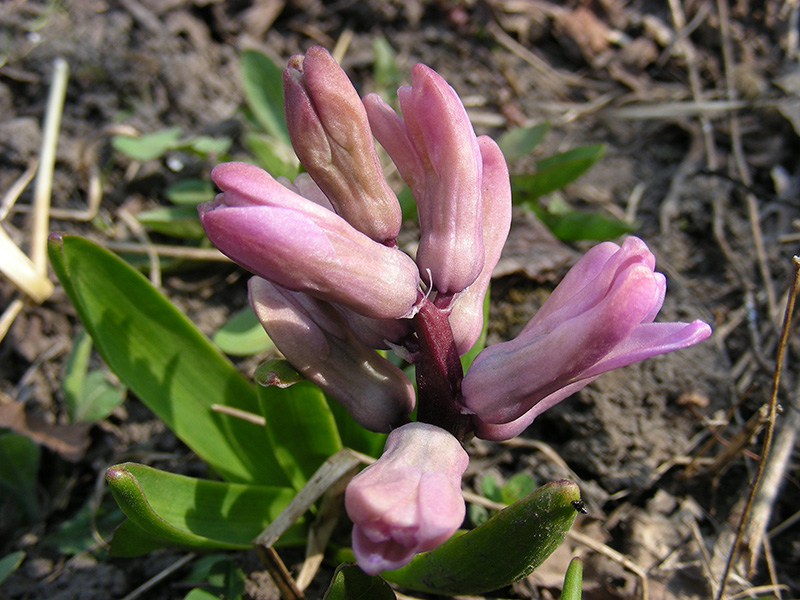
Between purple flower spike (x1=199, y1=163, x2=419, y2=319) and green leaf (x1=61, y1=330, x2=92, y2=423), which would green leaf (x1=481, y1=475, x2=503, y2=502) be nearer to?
purple flower spike (x1=199, y1=163, x2=419, y2=319)

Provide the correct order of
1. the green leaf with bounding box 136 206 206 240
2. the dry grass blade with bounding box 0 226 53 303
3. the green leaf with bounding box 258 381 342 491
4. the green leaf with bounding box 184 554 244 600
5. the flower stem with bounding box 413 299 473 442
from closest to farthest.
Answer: the flower stem with bounding box 413 299 473 442 → the green leaf with bounding box 258 381 342 491 → the green leaf with bounding box 184 554 244 600 → the dry grass blade with bounding box 0 226 53 303 → the green leaf with bounding box 136 206 206 240

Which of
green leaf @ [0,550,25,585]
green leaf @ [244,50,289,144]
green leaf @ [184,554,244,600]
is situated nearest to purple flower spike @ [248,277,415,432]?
green leaf @ [184,554,244,600]

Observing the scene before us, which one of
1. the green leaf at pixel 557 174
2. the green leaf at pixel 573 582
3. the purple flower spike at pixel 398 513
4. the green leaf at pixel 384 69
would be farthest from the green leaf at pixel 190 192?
the green leaf at pixel 573 582

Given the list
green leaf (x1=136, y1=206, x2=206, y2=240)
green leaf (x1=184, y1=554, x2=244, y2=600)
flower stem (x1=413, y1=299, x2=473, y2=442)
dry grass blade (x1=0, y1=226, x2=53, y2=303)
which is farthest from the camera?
green leaf (x1=136, y1=206, x2=206, y2=240)

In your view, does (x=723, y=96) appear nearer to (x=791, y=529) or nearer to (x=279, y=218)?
(x=791, y=529)

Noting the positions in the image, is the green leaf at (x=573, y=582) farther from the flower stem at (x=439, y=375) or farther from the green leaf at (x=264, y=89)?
the green leaf at (x=264, y=89)
